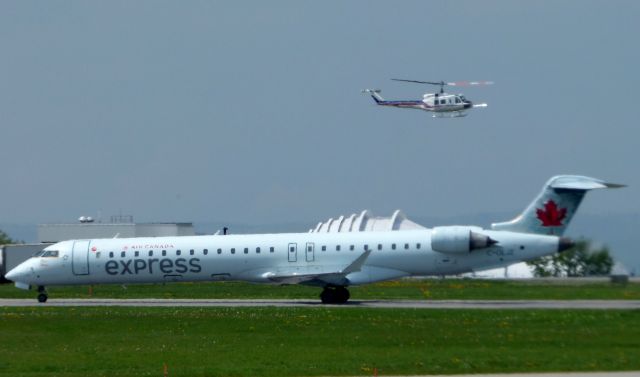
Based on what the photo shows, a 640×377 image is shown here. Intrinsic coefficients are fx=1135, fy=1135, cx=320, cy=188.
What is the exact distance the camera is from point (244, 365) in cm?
2492

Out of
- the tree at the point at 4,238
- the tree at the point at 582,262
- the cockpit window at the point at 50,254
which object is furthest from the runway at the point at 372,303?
the tree at the point at 4,238

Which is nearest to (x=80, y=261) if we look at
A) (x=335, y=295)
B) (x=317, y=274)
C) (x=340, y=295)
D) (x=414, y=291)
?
(x=317, y=274)

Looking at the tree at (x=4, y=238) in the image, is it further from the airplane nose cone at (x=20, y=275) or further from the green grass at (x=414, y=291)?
the airplane nose cone at (x=20, y=275)

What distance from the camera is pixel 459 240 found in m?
44.9

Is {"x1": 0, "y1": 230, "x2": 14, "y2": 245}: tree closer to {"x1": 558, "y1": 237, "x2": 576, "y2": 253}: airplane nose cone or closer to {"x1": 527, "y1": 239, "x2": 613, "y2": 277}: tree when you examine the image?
{"x1": 527, "y1": 239, "x2": 613, "y2": 277}: tree

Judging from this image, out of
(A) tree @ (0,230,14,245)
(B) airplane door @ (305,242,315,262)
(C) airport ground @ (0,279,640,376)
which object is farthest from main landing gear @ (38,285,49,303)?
(A) tree @ (0,230,14,245)

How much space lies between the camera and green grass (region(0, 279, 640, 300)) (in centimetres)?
4766

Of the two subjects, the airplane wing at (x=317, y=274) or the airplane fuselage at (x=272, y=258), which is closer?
the airplane fuselage at (x=272, y=258)

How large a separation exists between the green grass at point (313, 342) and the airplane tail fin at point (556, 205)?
25.6 feet

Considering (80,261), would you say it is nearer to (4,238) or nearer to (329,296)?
(329,296)

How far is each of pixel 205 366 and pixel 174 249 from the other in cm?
2456

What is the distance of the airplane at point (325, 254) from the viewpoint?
44.9 metres

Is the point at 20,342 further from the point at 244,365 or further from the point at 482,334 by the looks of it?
the point at 482,334

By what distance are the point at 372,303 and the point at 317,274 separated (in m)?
2.60
